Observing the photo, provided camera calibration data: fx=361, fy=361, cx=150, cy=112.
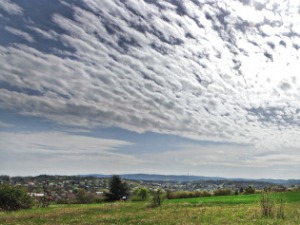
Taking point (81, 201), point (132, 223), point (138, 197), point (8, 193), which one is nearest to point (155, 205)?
point (132, 223)

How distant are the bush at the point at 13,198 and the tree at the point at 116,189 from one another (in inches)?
1016

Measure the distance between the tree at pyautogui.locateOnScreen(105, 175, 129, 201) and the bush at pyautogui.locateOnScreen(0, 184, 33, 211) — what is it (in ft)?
84.6

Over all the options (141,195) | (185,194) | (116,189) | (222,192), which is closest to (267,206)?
(141,195)

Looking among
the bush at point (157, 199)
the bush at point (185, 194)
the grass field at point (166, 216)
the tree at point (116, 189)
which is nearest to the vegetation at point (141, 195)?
the bush at point (185, 194)

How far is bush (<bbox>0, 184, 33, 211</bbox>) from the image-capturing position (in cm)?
4869

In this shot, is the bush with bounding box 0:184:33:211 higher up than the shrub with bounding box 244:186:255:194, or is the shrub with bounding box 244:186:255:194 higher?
the shrub with bounding box 244:186:255:194

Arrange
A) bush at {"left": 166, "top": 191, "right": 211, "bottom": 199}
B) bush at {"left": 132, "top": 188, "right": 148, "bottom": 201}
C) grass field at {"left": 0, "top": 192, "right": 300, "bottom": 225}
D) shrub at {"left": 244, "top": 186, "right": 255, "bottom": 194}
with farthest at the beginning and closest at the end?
shrub at {"left": 244, "top": 186, "right": 255, "bottom": 194}
bush at {"left": 166, "top": 191, "right": 211, "bottom": 199}
bush at {"left": 132, "top": 188, "right": 148, "bottom": 201}
grass field at {"left": 0, "top": 192, "right": 300, "bottom": 225}

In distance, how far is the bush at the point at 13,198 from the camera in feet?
160

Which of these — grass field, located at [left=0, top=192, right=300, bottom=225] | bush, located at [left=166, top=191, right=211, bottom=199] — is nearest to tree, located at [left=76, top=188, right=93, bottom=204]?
bush, located at [left=166, top=191, right=211, bottom=199]

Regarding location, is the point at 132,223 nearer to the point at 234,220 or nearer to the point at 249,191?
the point at 234,220

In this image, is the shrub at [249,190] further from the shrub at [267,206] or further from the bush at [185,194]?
the shrub at [267,206]

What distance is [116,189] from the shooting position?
76.6 metres

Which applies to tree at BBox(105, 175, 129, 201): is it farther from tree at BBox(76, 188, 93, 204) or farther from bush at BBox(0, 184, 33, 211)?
bush at BBox(0, 184, 33, 211)

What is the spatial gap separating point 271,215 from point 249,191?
53.7 m
